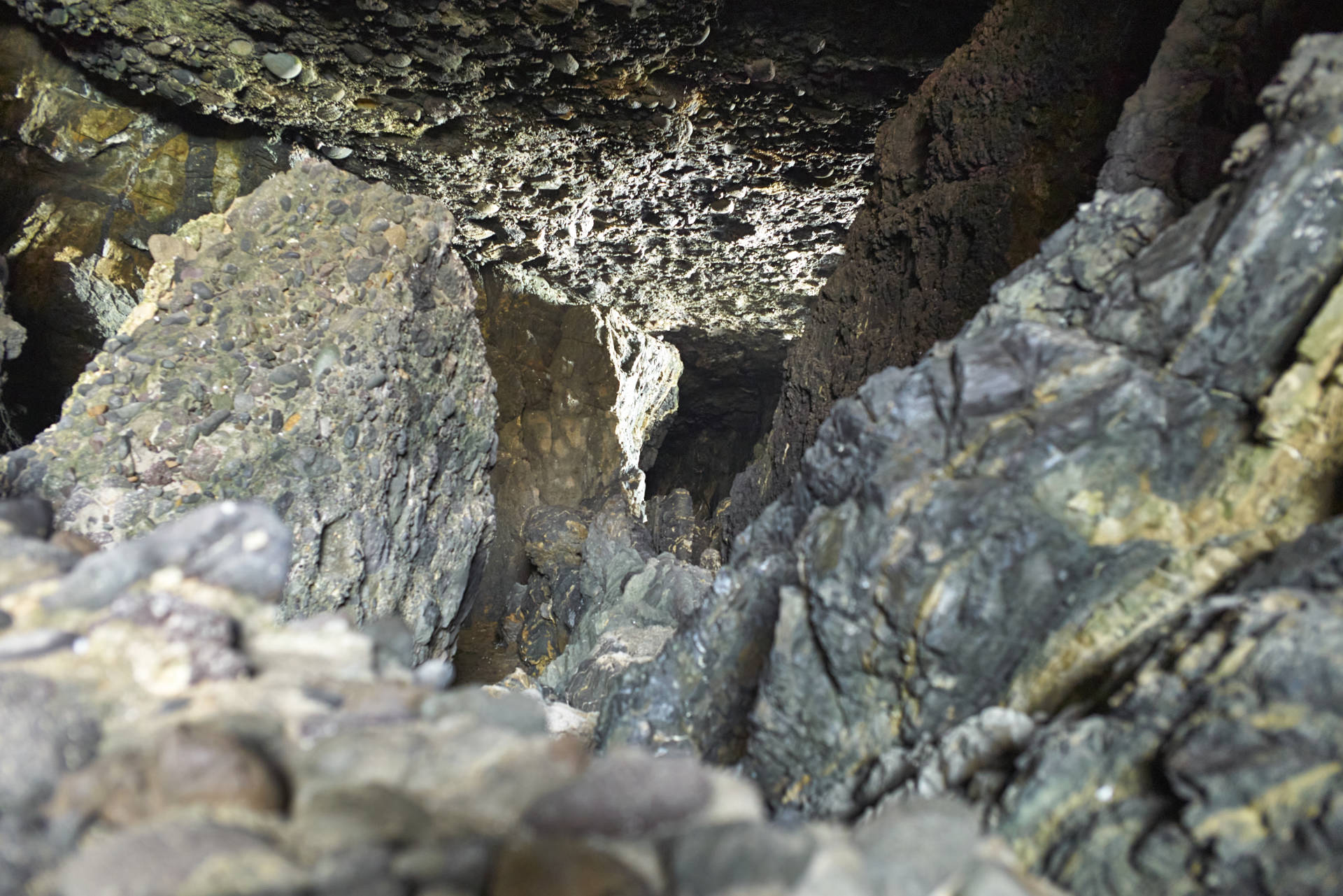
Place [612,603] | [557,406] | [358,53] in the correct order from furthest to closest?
[557,406] < [612,603] < [358,53]

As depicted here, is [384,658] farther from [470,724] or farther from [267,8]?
[267,8]

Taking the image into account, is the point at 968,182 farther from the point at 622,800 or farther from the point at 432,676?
the point at 622,800

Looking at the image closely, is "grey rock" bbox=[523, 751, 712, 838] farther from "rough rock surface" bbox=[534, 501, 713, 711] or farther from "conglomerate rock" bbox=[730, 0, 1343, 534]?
"rough rock surface" bbox=[534, 501, 713, 711]

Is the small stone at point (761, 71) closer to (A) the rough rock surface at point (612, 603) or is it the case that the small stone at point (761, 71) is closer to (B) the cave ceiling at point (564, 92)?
(B) the cave ceiling at point (564, 92)

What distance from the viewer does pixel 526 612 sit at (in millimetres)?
8734

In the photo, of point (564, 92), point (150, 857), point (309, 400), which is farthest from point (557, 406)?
point (150, 857)

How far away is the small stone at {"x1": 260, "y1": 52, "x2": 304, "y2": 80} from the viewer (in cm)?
483

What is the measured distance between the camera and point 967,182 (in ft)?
14.5

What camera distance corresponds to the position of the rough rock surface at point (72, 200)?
4.67m

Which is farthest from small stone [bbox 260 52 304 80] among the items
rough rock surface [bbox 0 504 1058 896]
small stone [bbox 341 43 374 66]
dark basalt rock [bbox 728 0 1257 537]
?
rough rock surface [bbox 0 504 1058 896]

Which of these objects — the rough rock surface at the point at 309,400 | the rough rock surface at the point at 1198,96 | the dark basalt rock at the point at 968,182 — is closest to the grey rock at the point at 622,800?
the rough rock surface at the point at 1198,96

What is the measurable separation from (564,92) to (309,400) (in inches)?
117

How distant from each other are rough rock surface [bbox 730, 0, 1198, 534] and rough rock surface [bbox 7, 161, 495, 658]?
8.40 feet

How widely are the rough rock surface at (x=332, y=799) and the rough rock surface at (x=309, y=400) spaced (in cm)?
236
